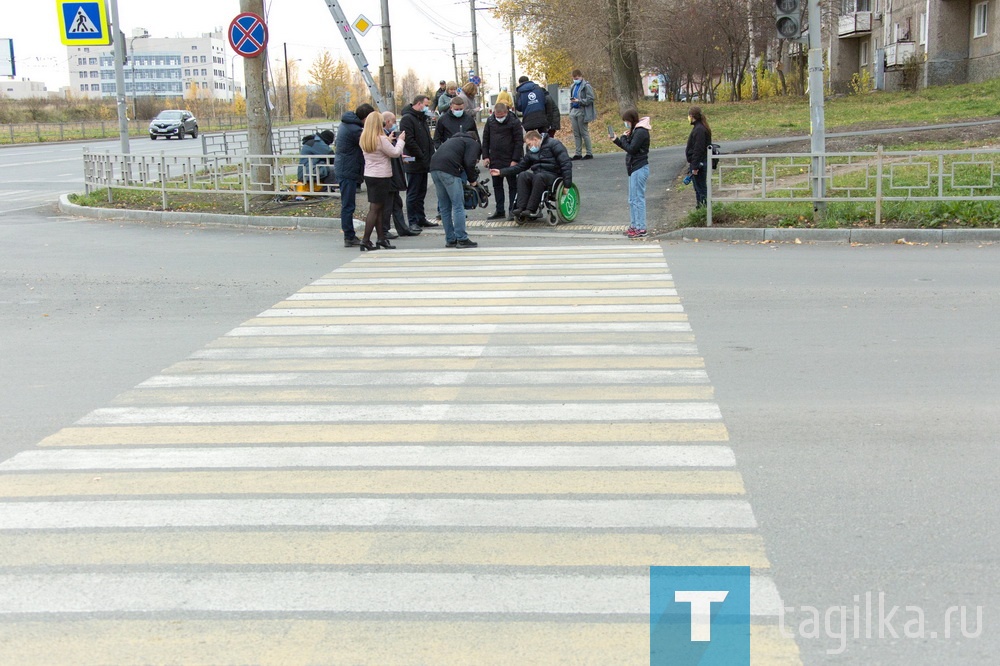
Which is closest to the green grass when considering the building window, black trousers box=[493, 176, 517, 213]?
the building window

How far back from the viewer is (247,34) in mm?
17375

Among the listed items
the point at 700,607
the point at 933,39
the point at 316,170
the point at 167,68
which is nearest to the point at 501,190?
the point at 316,170

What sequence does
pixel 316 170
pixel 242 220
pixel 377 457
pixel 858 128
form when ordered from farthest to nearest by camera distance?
pixel 858 128, pixel 316 170, pixel 242 220, pixel 377 457

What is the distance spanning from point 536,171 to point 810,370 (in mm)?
8778

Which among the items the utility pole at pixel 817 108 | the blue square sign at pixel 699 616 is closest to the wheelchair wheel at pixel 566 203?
the utility pole at pixel 817 108

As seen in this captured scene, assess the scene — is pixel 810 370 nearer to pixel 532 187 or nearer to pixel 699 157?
pixel 699 157

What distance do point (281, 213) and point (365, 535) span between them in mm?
13487

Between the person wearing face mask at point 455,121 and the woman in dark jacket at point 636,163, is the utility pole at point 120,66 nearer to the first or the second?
the person wearing face mask at point 455,121

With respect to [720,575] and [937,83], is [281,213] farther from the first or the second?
[937,83]

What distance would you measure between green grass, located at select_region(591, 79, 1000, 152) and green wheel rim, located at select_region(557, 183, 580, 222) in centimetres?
901

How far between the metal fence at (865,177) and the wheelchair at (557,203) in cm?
228

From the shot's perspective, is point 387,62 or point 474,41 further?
point 474,41

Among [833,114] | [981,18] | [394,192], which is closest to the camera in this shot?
[394,192]

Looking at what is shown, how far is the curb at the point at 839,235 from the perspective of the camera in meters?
13.3
